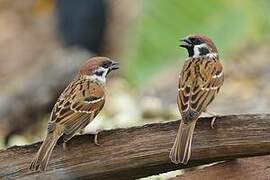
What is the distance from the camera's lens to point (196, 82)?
4.19m

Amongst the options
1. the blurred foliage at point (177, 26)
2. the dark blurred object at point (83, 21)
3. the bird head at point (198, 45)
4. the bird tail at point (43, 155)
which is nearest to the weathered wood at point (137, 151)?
the bird tail at point (43, 155)

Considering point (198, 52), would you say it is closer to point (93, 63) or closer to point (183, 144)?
point (93, 63)

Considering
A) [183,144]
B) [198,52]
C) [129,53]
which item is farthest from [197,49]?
[129,53]

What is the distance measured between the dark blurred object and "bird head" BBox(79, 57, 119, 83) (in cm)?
642

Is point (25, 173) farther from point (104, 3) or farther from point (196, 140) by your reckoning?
point (104, 3)

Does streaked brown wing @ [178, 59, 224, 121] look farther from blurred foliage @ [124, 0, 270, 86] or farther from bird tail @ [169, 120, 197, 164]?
blurred foliage @ [124, 0, 270, 86]

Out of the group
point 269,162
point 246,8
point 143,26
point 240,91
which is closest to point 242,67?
point 240,91

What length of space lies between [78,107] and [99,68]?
0.59ft

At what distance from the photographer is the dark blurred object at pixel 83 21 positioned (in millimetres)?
10812

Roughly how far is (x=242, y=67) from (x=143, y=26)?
12.1ft

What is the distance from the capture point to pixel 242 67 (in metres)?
9.09

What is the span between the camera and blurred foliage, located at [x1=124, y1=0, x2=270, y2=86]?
220 inches

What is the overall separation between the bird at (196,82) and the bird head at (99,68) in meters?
0.27

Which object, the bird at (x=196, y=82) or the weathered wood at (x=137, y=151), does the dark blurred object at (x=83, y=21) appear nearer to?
the bird at (x=196, y=82)
